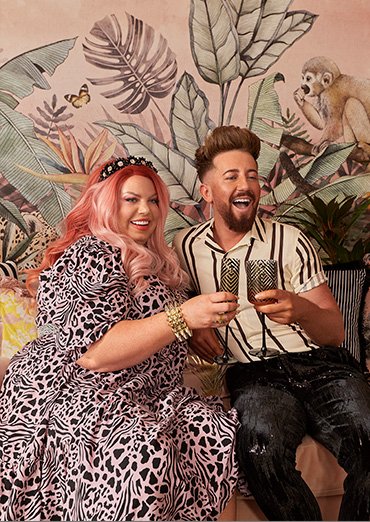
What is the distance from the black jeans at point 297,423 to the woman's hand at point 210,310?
0.37 m

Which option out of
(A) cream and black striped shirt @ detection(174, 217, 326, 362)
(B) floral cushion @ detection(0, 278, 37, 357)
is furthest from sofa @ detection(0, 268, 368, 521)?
(A) cream and black striped shirt @ detection(174, 217, 326, 362)

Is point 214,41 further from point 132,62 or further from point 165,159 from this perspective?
point 165,159

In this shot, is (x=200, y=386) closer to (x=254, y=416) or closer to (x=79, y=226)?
(x=254, y=416)

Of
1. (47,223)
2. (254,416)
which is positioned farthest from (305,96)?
(254,416)

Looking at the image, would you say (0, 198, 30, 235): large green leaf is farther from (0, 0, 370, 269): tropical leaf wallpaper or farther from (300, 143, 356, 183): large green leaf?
(300, 143, 356, 183): large green leaf

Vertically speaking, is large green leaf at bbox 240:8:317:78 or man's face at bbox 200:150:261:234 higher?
large green leaf at bbox 240:8:317:78

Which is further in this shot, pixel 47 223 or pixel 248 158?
pixel 47 223

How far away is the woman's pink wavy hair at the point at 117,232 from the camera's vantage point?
257 cm

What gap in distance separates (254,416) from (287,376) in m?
0.29

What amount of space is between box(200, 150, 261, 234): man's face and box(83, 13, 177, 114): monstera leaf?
107 cm

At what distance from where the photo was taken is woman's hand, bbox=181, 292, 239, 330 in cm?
228

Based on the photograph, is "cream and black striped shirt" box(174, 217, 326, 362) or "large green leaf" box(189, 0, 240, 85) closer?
"cream and black striped shirt" box(174, 217, 326, 362)

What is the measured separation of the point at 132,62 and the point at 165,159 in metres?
0.52

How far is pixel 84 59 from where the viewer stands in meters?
3.79
